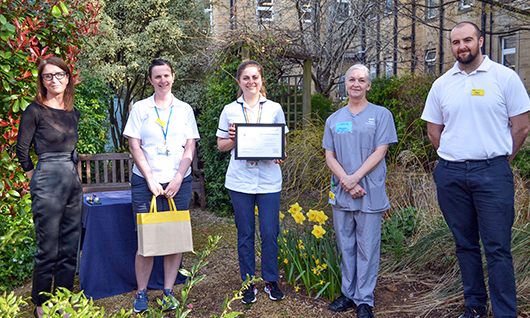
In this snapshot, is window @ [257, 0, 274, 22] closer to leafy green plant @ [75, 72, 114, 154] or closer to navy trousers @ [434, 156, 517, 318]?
leafy green plant @ [75, 72, 114, 154]

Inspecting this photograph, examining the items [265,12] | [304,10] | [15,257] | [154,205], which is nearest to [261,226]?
[154,205]

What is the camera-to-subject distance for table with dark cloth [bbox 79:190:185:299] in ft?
11.6

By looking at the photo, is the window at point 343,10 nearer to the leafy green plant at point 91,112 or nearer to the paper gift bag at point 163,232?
the leafy green plant at point 91,112

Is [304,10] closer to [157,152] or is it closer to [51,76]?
[157,152]

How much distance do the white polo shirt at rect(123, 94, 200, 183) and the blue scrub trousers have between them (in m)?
0.54

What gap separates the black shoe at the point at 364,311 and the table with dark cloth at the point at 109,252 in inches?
65.9

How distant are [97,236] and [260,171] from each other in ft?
5.16

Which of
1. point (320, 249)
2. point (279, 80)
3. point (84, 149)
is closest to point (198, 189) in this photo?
point (84, 149)

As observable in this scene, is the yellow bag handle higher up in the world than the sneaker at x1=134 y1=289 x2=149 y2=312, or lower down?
higher up

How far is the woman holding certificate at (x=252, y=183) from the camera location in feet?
10.5

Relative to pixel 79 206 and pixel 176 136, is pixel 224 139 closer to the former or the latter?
pixel 176 136

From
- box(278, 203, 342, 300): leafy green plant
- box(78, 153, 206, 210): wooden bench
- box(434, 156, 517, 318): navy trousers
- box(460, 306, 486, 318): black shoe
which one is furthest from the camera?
A: box(78, 153, 206, 210): wooden bench

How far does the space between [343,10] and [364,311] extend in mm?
8544

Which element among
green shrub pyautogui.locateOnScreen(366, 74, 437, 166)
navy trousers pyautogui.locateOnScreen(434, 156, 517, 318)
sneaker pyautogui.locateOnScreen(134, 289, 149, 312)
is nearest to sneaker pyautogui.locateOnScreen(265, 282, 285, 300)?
sneaker pyautogui.locateOnScreen(134, 289, 149, 312)
